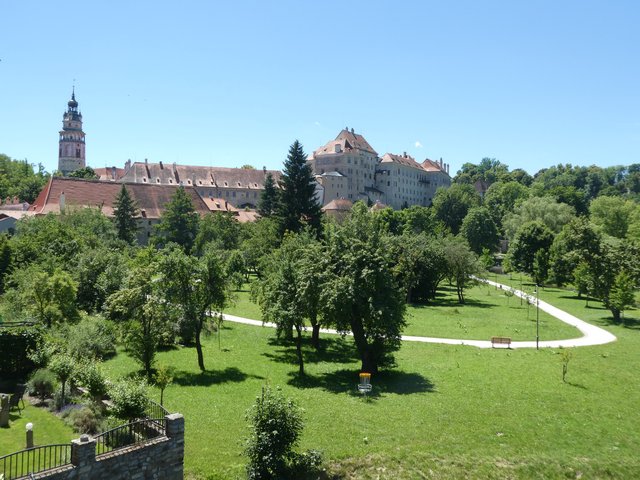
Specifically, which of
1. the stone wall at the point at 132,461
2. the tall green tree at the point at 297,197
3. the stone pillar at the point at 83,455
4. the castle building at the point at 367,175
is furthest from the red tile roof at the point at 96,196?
the stone pillar at the point at 83,455

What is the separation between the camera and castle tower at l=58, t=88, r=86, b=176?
15675 centimetres

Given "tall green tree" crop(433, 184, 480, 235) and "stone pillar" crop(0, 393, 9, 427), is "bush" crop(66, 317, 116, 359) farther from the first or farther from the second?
"tall green tree" crop(433, 184, 480, 235)

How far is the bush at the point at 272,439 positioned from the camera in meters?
14.5

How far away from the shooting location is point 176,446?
14.2m

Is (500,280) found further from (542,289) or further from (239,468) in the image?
(239,468)

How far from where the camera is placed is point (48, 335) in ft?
77.9

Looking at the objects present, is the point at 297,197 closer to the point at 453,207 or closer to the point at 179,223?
the point at 179,223

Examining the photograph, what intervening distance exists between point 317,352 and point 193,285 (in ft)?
30.4

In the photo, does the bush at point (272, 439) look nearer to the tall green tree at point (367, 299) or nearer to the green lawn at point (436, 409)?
the green lawn at point (436, 409)

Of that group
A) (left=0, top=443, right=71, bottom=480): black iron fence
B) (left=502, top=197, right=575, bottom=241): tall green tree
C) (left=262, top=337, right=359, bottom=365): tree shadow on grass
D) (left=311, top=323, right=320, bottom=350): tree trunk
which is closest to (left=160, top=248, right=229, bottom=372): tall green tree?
(left=262, top=337, right=359, bottom=365): tree shadow on grass

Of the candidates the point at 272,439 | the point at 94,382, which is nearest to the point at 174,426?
the point at 272,439

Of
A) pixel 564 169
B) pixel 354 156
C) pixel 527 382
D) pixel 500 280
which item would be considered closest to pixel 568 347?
pixel 527 382

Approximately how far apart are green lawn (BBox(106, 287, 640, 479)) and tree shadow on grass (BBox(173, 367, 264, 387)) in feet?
0.16

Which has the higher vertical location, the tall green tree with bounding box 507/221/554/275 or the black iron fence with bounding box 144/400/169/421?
the tall green tree with bounding box 507/221/554/275
